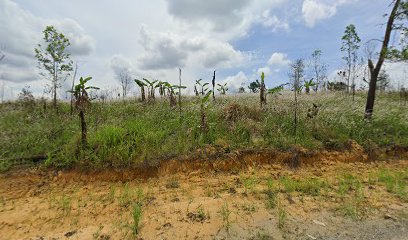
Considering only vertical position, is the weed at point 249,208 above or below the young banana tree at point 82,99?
below

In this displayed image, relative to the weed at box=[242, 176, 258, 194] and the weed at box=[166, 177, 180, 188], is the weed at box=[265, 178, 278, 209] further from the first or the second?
the weed at box=[166, 177, 180, 188]

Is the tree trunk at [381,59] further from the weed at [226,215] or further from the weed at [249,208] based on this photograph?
the weed at [226,215]

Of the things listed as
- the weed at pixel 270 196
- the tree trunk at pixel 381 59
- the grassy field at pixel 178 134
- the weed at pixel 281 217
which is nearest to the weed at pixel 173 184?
the grassy field at pixel 178 134

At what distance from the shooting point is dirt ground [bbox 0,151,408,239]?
4348 millimetres

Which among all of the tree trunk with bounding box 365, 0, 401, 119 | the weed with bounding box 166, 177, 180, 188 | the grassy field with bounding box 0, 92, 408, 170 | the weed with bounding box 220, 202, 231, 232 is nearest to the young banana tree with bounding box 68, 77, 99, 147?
the grassy field with bounding box 0, 92, 408, 170

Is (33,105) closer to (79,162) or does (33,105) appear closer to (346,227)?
(79,162)

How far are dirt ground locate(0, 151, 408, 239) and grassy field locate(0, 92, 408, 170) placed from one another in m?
0.50

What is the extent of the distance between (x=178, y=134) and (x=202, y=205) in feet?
9.68

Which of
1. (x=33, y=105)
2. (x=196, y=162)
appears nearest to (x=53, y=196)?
(x=196, y=162)

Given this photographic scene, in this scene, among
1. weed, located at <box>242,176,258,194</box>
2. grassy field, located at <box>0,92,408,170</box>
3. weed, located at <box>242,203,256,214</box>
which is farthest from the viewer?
grassy field, located at <box>0,92,408,170</box>

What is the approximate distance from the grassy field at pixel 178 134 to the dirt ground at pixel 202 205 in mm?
498

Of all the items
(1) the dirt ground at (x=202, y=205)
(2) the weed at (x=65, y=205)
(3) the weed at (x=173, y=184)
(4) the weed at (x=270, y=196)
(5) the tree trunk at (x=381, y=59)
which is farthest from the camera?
(5) the tree trunk at (x=381, y=59)

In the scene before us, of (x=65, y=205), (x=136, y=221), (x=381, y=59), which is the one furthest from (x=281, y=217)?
(x=381, y=59)

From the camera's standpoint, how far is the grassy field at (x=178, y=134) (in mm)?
6801
